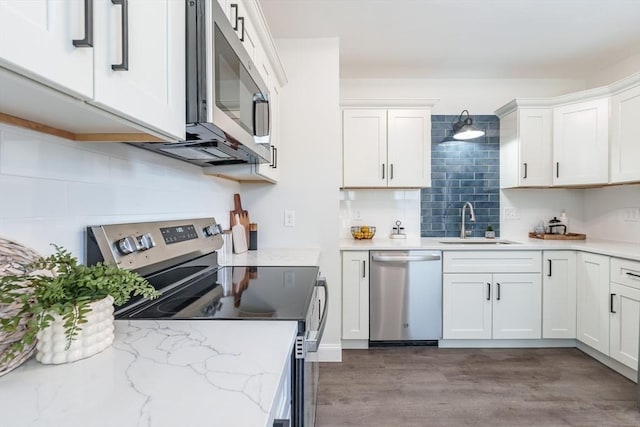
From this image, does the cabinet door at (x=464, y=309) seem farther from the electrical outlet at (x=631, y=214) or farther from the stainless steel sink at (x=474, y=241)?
the electrical outlet at (x=631, y=214)

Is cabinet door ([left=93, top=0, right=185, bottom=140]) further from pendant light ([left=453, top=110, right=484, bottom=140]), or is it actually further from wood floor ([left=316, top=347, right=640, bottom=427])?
pendant light ([left=453, top=110, right=484, bottom=140])

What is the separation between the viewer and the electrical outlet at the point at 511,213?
11.1 feet

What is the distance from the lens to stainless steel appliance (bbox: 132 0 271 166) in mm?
976

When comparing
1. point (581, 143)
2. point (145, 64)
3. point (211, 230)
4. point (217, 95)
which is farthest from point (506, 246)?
point (145, 64)

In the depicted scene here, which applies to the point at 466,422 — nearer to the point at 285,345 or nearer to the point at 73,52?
the point at 285,345

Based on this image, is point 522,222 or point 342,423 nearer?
point 342,423

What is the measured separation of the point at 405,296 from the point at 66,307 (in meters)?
2.54

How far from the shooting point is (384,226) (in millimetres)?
3393

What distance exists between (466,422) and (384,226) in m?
1.84

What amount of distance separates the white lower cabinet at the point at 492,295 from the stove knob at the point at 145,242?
2.32 meters

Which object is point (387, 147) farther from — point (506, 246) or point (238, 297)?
point (238, 297)

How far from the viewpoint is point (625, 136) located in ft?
8.52

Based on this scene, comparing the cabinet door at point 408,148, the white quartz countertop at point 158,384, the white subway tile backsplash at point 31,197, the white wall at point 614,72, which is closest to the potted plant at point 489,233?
the cabinet door at point 408,148

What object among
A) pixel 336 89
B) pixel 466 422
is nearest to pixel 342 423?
pixel 466 422
